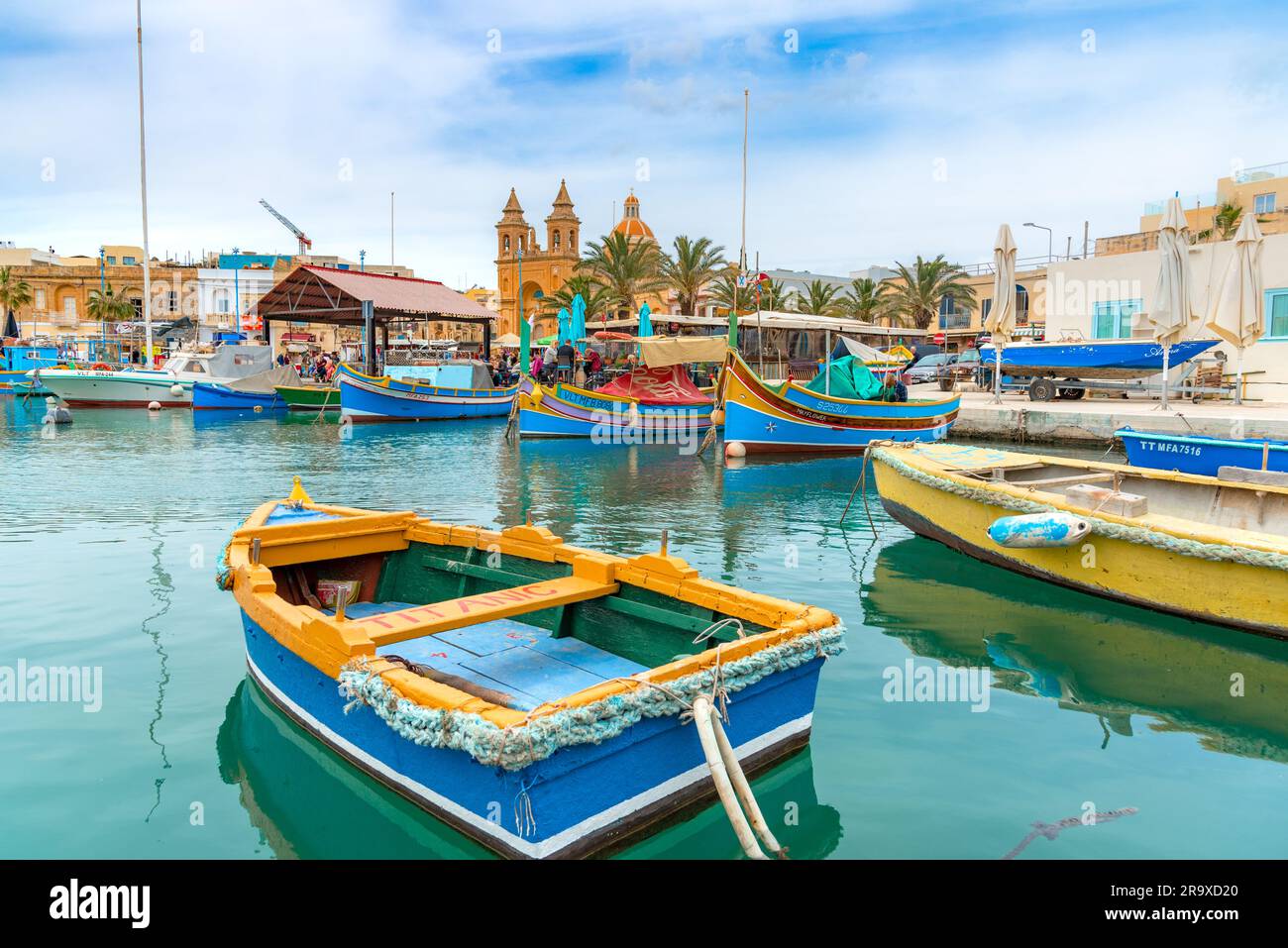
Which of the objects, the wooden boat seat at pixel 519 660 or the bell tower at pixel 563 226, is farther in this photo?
the bell tower at pixel 563 226

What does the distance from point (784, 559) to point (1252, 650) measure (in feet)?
15.8

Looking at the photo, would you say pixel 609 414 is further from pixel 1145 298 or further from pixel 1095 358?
pixel 1145 298

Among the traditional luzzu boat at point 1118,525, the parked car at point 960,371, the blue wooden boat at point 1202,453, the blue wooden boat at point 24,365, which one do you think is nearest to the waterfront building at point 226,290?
the blue wooden boat at point 24,365

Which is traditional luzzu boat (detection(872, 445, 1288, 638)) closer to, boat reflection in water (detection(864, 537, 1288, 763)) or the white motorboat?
boat reflection in water (detection(864, 537, 1288, 763))

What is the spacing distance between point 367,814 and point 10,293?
253ft

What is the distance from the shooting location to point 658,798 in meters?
4.27

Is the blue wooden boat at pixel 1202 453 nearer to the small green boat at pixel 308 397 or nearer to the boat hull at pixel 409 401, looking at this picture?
the boat hull at pixel 409 401

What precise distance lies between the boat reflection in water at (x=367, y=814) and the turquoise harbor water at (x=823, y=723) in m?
0.01

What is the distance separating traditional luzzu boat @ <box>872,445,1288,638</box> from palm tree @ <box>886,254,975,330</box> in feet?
130

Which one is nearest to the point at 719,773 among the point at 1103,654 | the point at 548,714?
the point at 548,714

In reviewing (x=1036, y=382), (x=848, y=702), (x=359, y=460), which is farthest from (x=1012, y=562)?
(x=1036, y=382)

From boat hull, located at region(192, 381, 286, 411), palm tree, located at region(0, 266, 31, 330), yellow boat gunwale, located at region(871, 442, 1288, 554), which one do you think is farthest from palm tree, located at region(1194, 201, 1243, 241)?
palm tree, located at region(0, 266, 31, 330)

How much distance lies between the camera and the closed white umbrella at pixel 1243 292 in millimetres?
19297
